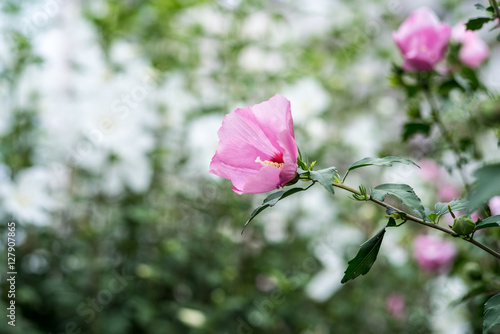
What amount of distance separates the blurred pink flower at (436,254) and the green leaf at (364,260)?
799 millimetres

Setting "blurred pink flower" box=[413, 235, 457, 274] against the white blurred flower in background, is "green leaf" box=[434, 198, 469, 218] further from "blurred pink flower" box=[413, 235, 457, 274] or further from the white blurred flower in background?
the white blurred flower in background

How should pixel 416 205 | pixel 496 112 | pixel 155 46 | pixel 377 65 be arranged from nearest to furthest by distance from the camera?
pixel 416 205, pixel 496 112, pixel 155 46, pixel 377 65

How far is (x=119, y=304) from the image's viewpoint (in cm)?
135

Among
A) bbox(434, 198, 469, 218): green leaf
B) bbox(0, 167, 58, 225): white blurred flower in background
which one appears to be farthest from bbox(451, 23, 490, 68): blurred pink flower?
bbox(0, 167, 58, 225): white blurred flower in background

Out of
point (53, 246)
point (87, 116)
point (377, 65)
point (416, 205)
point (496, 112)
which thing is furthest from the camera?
point (377, 65)

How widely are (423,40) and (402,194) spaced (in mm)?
377

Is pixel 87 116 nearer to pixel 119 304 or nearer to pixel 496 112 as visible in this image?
pixel 119 304

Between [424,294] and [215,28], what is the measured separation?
1125 millimetres

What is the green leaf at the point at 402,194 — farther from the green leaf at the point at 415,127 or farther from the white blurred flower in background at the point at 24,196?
the white blurred flower in background at the point at 24,196

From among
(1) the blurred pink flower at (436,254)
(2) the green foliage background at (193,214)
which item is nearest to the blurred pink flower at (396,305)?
(2) the green foliage background at (193,214)

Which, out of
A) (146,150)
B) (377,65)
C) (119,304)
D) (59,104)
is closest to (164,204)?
(146,150)

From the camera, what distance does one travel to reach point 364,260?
408mm

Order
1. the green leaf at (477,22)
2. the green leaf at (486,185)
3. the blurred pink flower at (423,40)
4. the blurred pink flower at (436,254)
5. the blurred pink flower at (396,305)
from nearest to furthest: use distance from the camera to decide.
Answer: the green leaf at (486,185)
the green leaf at (477,22)
the blurred pink flower at (423,40)
the blurred pink flower at (436,254)
the blurred pink flower at (396,305)

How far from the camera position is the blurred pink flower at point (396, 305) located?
4.80 feet
